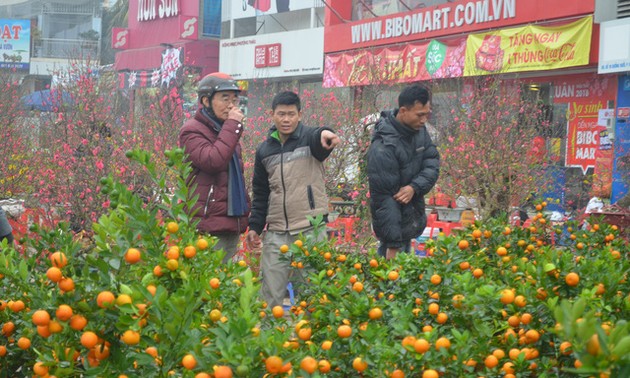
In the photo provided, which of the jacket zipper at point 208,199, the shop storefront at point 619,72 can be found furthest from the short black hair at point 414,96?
the shop storefront at point 619,72

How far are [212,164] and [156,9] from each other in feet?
113

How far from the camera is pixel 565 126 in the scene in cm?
1792

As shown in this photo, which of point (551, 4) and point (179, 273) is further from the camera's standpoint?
point (551, 4)

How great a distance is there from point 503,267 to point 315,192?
138cm

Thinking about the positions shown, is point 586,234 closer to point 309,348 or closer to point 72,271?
point 309,348

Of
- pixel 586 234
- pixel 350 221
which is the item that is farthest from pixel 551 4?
pixel 586 234

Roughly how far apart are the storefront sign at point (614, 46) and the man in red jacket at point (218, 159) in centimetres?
1120

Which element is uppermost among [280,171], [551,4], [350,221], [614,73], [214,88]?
[551,4]

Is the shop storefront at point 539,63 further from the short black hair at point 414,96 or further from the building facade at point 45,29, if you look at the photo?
the building facade at point 45,29

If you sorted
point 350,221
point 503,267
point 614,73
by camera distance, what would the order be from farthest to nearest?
point 614,73 → point 350,221 → point 503,267

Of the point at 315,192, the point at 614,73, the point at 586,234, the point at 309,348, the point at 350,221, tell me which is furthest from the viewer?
the point at 614,73

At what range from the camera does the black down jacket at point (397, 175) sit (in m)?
5.35

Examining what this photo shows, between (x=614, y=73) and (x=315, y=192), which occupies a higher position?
(x=614, y=73)

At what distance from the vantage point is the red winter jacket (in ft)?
16.9
